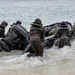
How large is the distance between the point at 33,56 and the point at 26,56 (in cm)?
24

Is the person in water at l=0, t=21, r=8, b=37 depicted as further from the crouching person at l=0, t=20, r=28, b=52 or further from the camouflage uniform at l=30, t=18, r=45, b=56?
the camouflage uniform at l=30, t=18, r=45, b=56

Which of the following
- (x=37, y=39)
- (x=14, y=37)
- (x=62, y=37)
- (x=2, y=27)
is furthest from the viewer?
(x=2, y=27)

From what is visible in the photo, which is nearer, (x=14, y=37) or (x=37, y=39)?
(x=37, y=39)

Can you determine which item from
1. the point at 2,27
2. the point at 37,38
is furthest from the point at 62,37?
the point at 2,27

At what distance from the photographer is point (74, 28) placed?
13766mm

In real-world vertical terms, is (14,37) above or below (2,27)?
below

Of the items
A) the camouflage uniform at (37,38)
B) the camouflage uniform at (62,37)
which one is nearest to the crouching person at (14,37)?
the camouflage uniform at (62,37)

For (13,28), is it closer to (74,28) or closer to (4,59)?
(4,59)

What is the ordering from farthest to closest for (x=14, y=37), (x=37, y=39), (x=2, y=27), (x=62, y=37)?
(x=2, y=27)
(x=14, y=37)
(x=62, y=37)
(x=37, y=39)

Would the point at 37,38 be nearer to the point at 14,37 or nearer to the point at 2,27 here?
the point at 14,37

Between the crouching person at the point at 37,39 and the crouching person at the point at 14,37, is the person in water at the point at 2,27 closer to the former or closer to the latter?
the crouching person at the point at 14,37

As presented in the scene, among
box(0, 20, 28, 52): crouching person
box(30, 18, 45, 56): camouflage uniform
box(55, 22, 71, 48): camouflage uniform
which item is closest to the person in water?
box(0, 20, 28, 52): crouching person

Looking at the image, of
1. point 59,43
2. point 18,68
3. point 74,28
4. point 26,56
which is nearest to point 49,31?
point 74,28

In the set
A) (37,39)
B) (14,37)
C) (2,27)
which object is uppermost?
(37,39)
